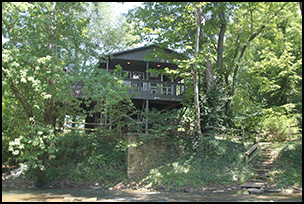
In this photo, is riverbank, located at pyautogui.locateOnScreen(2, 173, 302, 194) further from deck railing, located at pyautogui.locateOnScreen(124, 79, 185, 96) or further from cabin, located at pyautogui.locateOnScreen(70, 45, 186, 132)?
deck railing, located at pyautogui.locateOnScreen(124, 79, 185, 96)

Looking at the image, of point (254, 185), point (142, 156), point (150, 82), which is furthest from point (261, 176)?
point (150, 82)

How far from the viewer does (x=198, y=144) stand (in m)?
14.5

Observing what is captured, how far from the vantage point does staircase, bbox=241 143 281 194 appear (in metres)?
11.2

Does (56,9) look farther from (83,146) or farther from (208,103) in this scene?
(208,103)

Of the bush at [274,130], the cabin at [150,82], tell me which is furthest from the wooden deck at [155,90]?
the bush at [274,130]

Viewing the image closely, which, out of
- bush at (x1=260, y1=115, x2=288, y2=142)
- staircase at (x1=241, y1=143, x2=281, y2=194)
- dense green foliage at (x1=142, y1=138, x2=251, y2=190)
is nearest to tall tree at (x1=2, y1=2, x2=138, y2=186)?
dense green foliage at (x1=142, y1=138, x2=251, y2=190)

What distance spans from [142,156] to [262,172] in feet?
19.8

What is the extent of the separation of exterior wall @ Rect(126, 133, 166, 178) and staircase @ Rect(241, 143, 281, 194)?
473cm

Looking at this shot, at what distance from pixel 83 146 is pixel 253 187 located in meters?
8.91

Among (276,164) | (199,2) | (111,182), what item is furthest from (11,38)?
(276,164)

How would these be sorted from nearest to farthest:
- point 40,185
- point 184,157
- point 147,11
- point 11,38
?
point 11,38
point 40,185
point 184,157
point 147,11

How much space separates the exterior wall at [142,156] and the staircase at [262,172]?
4.73 meters

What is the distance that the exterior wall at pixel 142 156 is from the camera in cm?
1395

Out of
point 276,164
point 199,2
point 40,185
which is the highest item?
point 199,2
